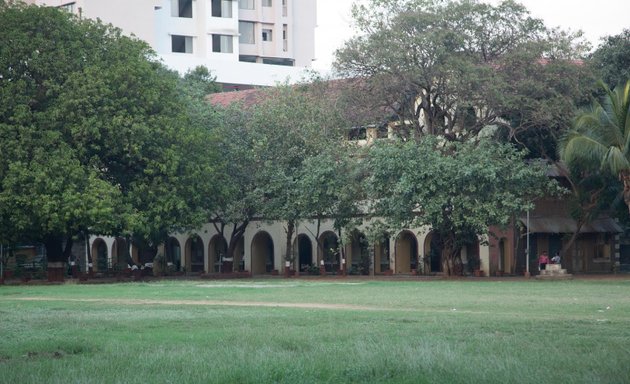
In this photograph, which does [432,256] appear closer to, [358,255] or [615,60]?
[358,255]

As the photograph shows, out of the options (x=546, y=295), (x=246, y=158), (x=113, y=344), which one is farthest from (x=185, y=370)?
(x=246, y=158)

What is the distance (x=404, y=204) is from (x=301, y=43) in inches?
2330

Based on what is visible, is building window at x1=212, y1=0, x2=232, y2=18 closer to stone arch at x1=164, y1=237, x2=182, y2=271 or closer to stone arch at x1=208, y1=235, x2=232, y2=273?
stone arch at x1=164, y1=237, x2=182, y2=271

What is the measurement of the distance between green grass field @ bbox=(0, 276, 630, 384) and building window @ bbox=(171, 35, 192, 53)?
231 feet

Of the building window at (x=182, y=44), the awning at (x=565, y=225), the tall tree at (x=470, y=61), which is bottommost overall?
the awning at (x=565, y=225)

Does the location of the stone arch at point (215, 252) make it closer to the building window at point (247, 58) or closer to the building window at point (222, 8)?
the building window at point (222, 8)

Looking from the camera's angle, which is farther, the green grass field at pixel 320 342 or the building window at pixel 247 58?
the building window at pixel 247 58

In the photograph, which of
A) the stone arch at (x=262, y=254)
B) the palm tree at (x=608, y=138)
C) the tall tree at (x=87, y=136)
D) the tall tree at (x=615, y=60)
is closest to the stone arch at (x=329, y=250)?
the stone arch at (x=262, y=254)

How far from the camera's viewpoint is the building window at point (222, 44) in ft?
326

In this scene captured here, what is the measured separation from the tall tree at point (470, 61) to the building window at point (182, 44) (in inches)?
1957

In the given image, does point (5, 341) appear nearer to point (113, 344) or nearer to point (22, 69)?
point (113, 344)

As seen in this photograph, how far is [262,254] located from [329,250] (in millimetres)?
5994

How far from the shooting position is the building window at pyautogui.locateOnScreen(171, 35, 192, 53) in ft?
324

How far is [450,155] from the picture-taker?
4994 cm
